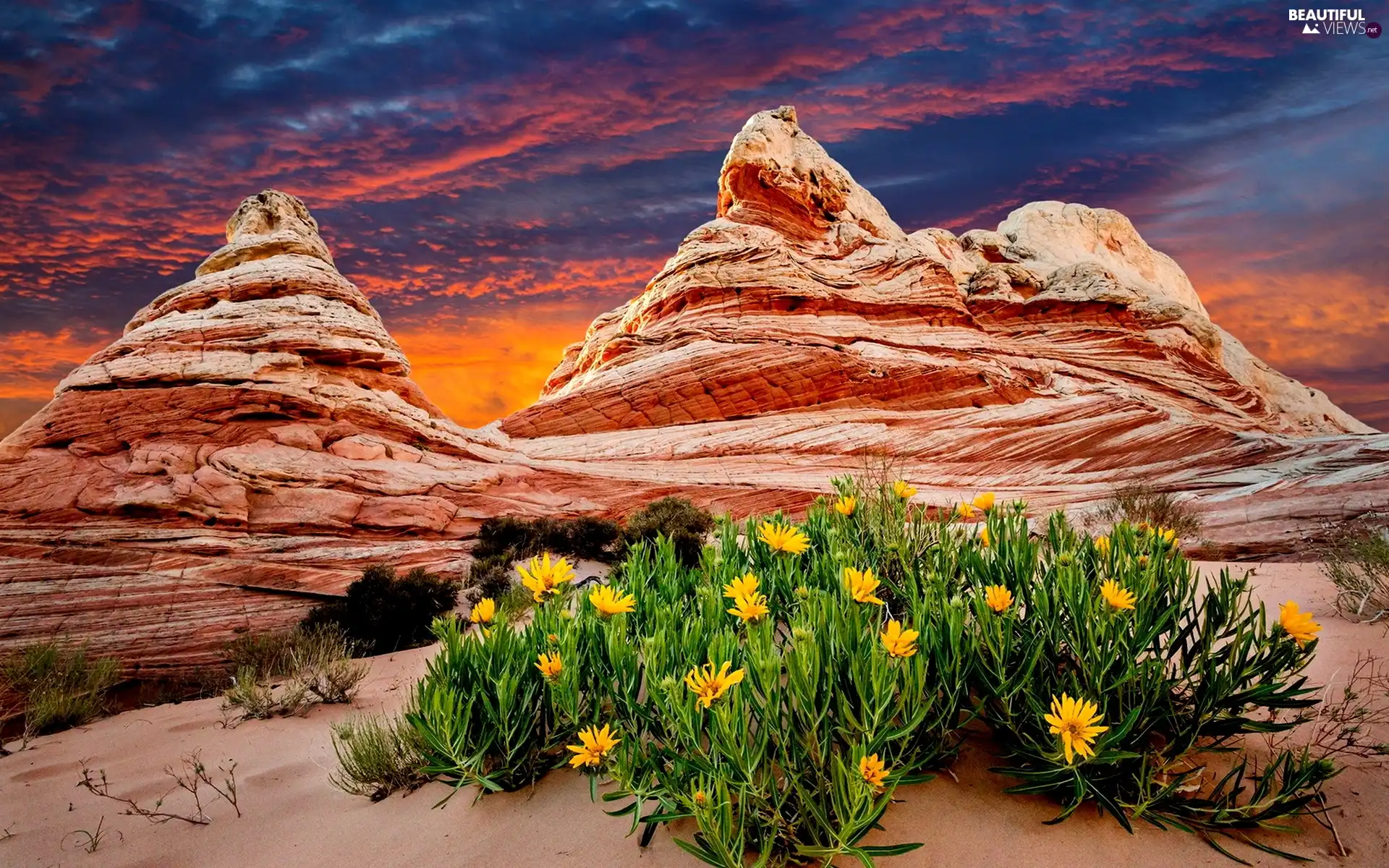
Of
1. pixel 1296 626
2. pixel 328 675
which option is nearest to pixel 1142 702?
pixel 1296 626

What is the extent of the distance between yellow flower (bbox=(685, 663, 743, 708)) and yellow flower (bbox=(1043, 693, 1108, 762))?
0.92 meters

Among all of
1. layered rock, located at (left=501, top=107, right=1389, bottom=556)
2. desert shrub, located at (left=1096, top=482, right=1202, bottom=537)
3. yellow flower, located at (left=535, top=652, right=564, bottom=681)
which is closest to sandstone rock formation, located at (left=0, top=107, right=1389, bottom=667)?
layered rock, located at (left=501, top=107, right=1389, bottom=556)

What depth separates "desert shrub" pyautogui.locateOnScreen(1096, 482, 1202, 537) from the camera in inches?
392

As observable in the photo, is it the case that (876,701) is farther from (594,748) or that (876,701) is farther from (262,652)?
(262,652)

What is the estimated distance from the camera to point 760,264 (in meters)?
25.9

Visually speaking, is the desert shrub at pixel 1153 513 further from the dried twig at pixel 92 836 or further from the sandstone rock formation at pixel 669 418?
the dried twig at pixel 92 836

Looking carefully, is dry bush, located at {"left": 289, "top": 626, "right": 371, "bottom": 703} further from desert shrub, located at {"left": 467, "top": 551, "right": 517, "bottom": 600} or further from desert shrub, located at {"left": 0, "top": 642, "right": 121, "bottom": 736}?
desert shrub, located at {"left": 467, "top": 551, "right": 517, "bottom": 600}

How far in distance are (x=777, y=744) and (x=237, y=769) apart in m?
3.73

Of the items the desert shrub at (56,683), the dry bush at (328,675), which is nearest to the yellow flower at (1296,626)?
the dry bush at (328,675)

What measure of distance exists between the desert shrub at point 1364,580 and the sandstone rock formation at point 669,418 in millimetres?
5271

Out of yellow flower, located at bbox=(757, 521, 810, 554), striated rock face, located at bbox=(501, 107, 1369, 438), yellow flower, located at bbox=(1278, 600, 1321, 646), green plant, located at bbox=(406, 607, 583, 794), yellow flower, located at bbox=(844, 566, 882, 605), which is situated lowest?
green plant, located at bbox=(406, 607, 583, 794)

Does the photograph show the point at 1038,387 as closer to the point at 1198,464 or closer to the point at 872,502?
the point at 1198,464

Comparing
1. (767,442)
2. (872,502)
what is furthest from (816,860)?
(767,442)

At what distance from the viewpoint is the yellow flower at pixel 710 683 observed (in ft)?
6.05
